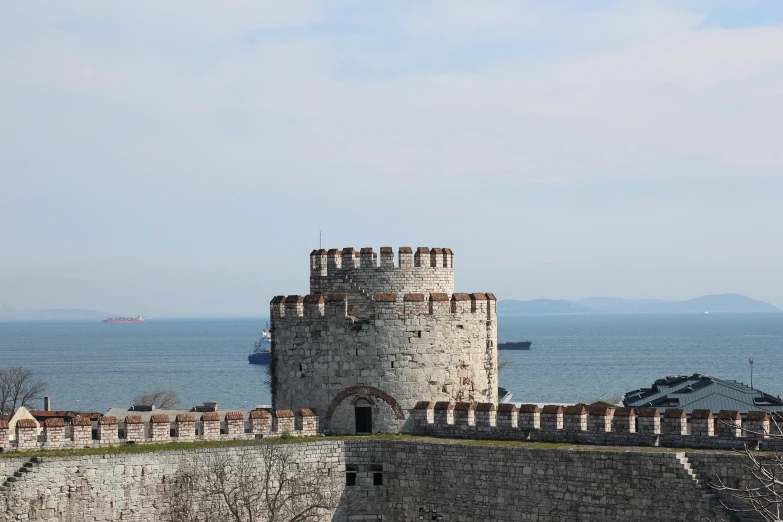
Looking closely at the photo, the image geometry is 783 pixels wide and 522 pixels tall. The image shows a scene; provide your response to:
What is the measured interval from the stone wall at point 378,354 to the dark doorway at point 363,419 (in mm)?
103

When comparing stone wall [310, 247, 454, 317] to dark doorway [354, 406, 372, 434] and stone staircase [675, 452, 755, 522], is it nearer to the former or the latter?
dark doorway [354, 406, 372, 434]

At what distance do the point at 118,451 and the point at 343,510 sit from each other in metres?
4.95

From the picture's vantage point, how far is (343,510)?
24312 millimetres

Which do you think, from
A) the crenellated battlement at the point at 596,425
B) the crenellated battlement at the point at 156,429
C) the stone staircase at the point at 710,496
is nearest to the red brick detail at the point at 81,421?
the crenellated battlement at the point at 156,429

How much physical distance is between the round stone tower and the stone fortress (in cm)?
3

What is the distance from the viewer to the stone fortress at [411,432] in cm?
2120

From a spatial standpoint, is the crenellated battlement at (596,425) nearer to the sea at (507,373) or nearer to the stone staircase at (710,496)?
the stone staircase at (710,496)

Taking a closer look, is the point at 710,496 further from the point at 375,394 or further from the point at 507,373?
the point at 507,373

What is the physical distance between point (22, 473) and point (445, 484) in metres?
8.27

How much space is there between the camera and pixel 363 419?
25.2 m

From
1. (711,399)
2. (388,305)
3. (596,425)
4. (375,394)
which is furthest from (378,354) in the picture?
(711,399)

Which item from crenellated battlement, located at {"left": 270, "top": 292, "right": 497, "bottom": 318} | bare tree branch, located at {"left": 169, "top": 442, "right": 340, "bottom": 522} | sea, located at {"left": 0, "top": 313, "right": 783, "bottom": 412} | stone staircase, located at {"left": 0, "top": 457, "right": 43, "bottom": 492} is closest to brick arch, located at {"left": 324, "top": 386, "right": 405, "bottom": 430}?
crenellated battlement, located at {"left": 270, "top": 292, "right": 497, "bottom": 318}

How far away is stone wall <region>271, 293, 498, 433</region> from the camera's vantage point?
25000 mm

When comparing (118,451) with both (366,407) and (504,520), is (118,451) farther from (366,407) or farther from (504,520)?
(504,520)
